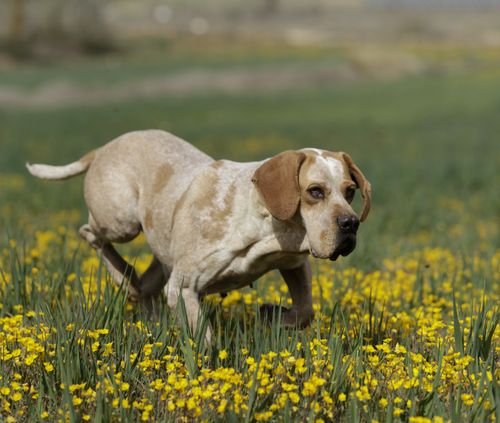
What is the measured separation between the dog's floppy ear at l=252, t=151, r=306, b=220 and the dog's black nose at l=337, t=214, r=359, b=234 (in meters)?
0.28

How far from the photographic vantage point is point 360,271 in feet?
23.3

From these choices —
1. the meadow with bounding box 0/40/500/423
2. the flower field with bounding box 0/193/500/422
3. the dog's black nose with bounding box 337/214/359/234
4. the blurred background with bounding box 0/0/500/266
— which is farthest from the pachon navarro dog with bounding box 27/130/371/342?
the blurred background with bounding box 0/0/500/266

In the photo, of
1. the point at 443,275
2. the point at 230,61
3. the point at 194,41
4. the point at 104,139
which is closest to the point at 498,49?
the point at 194,41

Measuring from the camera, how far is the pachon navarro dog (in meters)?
4.32

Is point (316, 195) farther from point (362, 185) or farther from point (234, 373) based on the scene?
point (234, 373)

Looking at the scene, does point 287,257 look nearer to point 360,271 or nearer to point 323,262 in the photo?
point 360,271

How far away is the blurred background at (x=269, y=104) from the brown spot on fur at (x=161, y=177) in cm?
288

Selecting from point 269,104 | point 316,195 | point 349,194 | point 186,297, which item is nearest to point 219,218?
point 186,297

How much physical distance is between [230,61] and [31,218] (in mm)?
43333

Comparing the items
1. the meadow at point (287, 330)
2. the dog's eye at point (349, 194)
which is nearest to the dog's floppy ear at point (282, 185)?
the dog's eye at point (349, 194)

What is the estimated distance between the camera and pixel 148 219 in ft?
17.9

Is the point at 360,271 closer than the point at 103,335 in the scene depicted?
No

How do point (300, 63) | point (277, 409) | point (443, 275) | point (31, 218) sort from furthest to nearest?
1. point (300, 63)
2. point (31, 218)
3. point (443, 275)
4. point (277, 409)

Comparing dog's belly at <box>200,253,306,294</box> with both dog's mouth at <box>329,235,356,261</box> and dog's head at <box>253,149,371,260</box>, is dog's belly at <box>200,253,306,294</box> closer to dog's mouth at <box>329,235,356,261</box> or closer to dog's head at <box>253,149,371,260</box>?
dog's head at <box>253,149,371,260</box>
